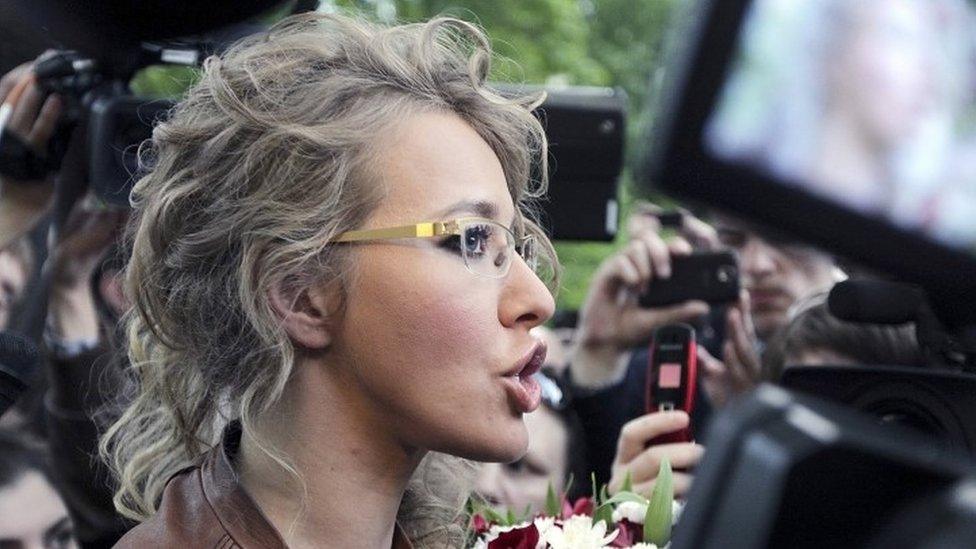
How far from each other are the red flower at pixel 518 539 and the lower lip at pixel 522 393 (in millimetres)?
242

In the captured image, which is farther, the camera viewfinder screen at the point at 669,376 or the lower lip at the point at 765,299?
the lower lip at the point at 765,299

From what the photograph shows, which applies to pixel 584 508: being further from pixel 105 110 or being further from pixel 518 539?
pixel 105 110

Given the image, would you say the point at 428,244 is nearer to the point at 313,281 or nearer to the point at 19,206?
the point at 313,281

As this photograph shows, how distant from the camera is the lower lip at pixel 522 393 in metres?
2.14

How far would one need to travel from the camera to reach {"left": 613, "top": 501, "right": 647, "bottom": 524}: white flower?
95.3 inches

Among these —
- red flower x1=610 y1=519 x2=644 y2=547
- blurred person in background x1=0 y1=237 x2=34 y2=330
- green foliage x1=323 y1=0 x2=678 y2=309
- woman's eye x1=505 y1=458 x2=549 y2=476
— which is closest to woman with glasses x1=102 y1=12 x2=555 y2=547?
red flower x1=610 y1=519 x2=644 y2=547

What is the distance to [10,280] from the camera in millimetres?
3658

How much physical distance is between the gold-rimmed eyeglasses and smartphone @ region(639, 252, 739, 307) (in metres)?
1.66

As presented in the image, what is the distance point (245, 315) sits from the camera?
2301 millimetres

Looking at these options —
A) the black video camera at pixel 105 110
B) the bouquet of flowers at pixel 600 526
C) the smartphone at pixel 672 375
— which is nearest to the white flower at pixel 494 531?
the bouquet of flowers at pixel 600 526

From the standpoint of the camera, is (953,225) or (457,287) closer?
(953,225)

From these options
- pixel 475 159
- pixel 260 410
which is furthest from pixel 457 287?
pixel 260 410

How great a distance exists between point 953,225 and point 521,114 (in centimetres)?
169

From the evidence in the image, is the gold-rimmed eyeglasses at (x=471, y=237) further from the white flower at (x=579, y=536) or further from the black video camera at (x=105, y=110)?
the black video camera at (x=105, y=110)
